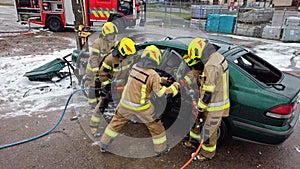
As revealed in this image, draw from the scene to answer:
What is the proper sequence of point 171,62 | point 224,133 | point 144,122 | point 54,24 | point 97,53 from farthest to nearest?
point 54,24 → point 97,53 → point 171,62 → point 224,133 → point 144,122

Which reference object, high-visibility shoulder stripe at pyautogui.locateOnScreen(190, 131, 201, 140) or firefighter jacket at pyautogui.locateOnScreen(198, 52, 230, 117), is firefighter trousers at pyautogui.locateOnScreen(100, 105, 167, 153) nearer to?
high-visibility shoulder stripe at pyautogui.locateOnScreen(190, 131, 201, 140)

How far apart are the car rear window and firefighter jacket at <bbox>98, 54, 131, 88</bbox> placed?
79.0 inches

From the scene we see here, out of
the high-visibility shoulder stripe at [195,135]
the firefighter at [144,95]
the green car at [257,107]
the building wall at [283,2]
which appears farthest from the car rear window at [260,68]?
the building wall at [283,2]

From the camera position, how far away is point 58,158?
10.1 ft

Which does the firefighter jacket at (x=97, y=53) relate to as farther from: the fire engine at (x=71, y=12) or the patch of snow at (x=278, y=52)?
the fire engine at (x=71, y=12)

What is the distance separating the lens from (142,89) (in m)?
2.77

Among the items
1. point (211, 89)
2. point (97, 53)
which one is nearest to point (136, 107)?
point (211, 89)

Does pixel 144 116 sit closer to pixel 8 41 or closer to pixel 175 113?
pixel 175 113

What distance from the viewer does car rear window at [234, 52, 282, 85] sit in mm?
3623

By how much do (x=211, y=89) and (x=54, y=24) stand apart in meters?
12.9

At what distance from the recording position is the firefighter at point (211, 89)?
2727mm

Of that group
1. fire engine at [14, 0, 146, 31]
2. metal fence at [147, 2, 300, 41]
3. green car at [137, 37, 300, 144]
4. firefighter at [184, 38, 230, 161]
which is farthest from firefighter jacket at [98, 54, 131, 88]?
metal fence at [147, 2, 300, 41]

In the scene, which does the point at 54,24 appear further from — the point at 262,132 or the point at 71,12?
the point at 262,132

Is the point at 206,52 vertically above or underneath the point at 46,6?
underneath
